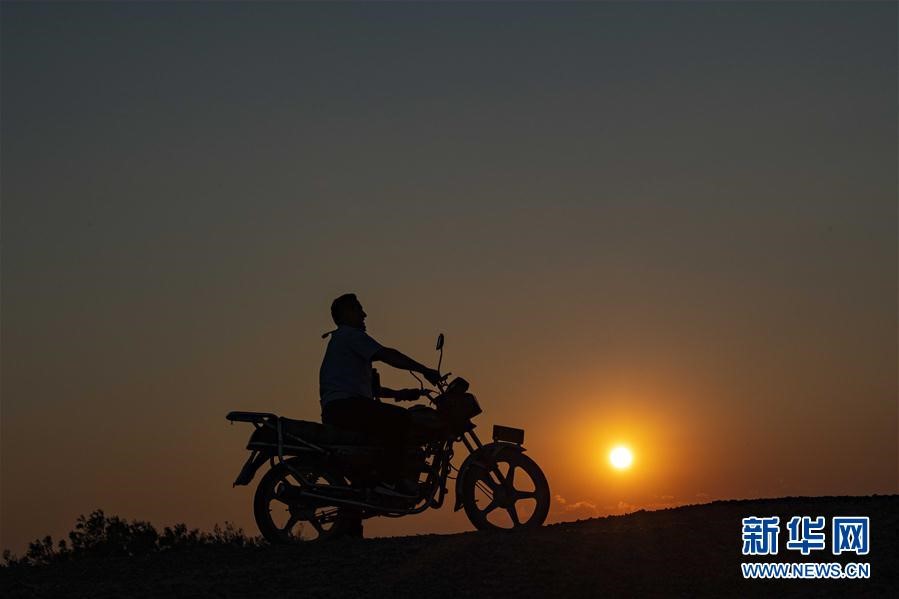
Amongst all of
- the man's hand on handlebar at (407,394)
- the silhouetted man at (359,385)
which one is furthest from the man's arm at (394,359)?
the man's hand on handlebar at (407,394)

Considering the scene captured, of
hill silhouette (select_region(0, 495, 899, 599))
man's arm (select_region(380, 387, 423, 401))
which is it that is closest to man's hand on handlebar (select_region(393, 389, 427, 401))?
man's arm (select_region(380, 387, 423, 401))

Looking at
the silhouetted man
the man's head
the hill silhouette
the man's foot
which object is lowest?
the hill silhouette

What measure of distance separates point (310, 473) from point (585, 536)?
130 inches

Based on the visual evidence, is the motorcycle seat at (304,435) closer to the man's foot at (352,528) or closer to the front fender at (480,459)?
the man's foot at (352,528)

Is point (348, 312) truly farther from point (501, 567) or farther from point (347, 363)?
point (501, 567)

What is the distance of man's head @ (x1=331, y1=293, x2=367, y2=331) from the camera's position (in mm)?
15164

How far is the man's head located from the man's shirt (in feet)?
0.25

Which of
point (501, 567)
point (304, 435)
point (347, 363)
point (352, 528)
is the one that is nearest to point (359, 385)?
point (347, 363)

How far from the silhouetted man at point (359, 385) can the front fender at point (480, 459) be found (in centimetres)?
50

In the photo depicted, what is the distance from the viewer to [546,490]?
15539 millimetres

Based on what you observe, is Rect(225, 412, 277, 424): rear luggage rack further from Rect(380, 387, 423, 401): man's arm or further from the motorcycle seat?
Rect(380, 387, 423, 401): man's arm

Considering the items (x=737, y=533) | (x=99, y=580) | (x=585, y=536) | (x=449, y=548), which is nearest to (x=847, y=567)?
(x=737, y=533)

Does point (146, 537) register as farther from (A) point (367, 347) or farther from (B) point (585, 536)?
(B) point (585, 536)

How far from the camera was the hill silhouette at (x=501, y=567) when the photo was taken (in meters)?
11.8
